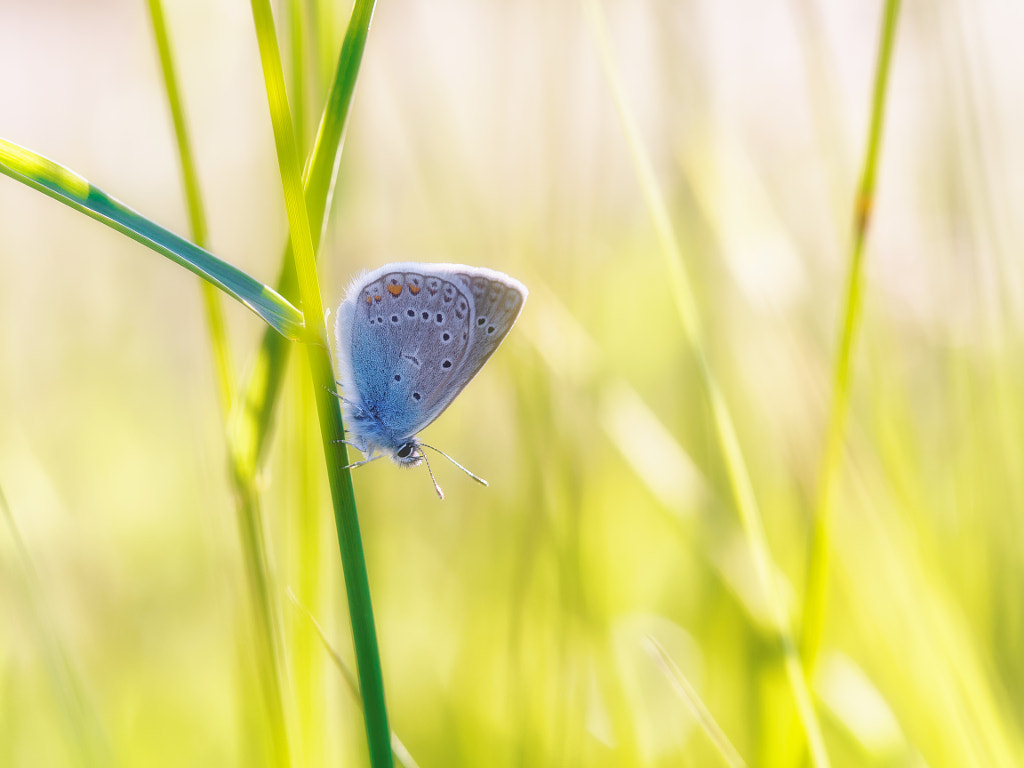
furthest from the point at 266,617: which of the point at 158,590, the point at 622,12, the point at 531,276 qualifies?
the point at 622,12

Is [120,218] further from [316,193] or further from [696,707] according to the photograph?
[696,707]

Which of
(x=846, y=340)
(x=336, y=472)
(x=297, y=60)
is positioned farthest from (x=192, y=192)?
(x=846, y=340)

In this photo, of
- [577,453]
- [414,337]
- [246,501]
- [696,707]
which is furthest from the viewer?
[577,453]

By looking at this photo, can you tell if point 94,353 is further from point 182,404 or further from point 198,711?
point 198,711

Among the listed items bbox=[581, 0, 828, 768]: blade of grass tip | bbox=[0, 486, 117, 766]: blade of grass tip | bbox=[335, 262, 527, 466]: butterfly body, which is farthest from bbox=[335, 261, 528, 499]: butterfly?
bbox=[0, 486, 117, 766]: blade of grass tip

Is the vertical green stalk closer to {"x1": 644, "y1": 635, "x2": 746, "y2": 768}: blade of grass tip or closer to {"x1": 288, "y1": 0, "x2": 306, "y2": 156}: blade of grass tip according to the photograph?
{"x1": 288, "y1": 0, "x2": 306, "y2": 156}: blade of grass tip

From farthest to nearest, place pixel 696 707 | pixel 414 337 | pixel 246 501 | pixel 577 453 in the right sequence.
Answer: pixel 577 453
pixel 414 337
pixel 696 707
pixel 246 501
